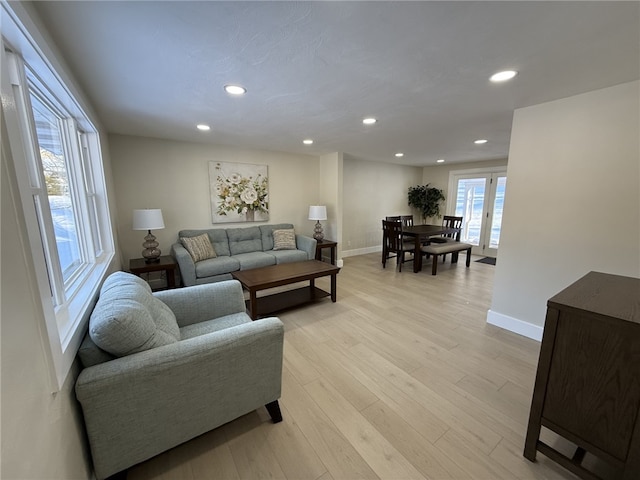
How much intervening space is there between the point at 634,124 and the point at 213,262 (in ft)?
14.1

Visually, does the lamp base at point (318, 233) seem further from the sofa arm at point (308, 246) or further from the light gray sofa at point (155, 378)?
the light gray sofa at point (155, 378)

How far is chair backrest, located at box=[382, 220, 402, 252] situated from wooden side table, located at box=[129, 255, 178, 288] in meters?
3.55

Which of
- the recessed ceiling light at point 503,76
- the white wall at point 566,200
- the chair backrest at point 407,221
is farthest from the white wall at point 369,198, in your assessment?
the recessed ceiling light at point 503,76

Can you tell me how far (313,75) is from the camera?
1.76 m

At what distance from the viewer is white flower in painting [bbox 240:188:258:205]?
14.5 feet

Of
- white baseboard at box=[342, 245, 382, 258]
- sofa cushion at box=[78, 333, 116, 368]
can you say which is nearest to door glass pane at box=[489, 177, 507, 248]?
white baseboard at box=[342, 245, 382, 258]

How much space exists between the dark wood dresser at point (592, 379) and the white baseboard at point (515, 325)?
139 centimetres

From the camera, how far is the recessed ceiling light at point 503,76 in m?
1.71

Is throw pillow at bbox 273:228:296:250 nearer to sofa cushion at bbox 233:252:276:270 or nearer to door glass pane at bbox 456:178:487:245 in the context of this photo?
sofa cushion at bbox 233:252:276:270

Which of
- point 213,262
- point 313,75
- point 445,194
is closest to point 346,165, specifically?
point 445,194

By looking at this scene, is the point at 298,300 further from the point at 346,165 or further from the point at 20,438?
the point at 346,165

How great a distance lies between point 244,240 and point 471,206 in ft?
17.0

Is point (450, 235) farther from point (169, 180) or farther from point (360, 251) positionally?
point (169, 180)

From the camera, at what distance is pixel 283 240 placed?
4.46 m
